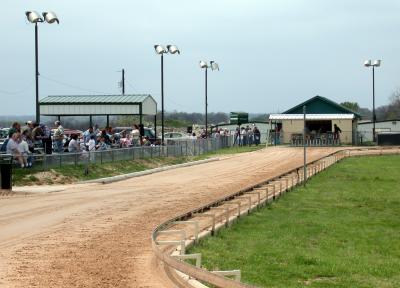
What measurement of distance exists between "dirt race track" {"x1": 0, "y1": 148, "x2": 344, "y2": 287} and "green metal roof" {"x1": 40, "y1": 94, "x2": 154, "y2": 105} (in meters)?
13.3

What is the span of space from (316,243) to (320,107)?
54180mm

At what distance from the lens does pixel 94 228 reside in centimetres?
1412

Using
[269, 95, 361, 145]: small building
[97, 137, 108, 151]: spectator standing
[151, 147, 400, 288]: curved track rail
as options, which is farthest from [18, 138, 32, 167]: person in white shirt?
[269, 95, 361, 145]: small building

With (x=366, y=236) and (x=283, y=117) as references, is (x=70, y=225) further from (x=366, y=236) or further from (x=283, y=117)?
(x=283, y=117)

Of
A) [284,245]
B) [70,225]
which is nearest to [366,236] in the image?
[284,245]

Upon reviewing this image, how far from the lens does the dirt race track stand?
9594mm

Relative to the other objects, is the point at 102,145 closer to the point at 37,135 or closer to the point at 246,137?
the point at 37,135

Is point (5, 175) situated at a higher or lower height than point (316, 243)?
higher

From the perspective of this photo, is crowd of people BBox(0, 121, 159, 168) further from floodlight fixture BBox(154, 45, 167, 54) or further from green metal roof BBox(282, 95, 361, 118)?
green metal roof BBox(282, 95, 361, 118)

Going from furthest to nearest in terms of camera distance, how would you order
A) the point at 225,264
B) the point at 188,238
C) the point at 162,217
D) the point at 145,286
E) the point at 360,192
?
the point at 360,192
the point at 162,217
the point at 188,238
the point at 225,264
the point at 145,286

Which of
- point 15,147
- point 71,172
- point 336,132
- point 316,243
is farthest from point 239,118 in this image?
point 316,243

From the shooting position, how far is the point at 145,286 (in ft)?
29.2

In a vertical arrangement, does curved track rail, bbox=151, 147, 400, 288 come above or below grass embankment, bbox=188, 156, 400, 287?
above

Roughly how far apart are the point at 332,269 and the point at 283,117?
52.0m
